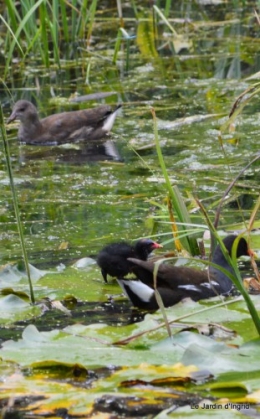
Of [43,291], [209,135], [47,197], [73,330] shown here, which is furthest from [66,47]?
[73,330]

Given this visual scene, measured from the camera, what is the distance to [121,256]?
5145 mm

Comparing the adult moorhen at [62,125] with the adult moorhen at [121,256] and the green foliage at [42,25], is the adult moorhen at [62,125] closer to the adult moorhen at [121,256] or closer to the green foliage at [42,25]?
the green foliage at [42,25]

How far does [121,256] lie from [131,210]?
1529 mm

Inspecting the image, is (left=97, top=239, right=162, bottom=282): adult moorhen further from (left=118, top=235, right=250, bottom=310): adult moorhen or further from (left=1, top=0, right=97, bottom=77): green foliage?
(left=1, top=0, right=97, bottom=77): green foliage

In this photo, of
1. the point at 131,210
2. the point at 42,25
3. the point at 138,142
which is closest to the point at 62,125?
the point at 42,25

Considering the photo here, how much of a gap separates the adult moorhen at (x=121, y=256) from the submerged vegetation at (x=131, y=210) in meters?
0.08

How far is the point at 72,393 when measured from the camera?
11.2 ft

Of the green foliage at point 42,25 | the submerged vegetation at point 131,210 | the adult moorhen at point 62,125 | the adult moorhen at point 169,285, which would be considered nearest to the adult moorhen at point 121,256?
the submerged vegetation at point 131,210

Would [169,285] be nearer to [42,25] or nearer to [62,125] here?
[62,125]

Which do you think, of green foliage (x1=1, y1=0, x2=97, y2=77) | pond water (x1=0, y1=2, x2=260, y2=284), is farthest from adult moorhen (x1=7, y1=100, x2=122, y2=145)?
green foliage (x1=1, y1=0, x2=97, y2=77)

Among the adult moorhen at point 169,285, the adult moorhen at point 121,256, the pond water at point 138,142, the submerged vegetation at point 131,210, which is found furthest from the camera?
the pond water at point 138,142

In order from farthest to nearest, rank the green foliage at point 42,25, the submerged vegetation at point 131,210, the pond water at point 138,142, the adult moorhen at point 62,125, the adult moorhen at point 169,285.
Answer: the green foliage at point 42,25 < the adult moorhen at point 62,125 < the pond water at point 138,142 < the adult moorhen at point 169,285 < the submerged vegetation at point 131,210

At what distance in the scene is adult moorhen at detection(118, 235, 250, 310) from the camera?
4.65 metres

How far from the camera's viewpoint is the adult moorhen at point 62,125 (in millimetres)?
9625
